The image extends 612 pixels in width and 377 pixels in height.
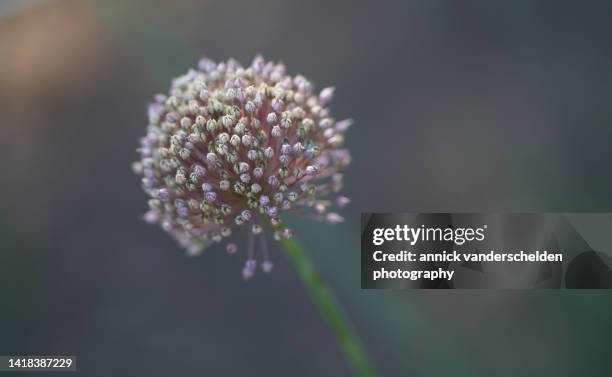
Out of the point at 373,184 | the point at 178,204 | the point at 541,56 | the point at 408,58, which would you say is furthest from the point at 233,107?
the point at 541,56

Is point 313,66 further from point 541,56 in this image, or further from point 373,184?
point 541,56

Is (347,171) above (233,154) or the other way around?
above

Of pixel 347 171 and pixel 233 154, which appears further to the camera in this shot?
pixel 347 171

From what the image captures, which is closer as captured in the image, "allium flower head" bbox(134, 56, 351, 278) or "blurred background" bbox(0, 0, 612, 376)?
"allium flower head" bbox(134, 56, 351, 278)

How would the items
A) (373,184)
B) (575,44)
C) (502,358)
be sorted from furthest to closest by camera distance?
(373,184)
(575,44)
(502,358)
